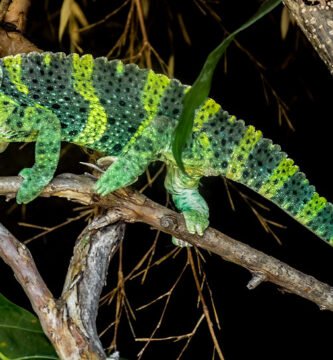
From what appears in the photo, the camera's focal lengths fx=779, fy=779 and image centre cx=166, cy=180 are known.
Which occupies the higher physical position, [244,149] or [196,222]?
[244,149]

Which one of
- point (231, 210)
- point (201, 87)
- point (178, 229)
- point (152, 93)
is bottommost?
point (231, 210)

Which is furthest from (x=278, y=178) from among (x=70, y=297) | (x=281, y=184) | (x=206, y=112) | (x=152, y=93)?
(x=70, y=297)

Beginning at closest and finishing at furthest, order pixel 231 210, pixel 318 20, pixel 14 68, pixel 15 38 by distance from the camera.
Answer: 1. pixel 318 20
2. pixel 14 68
3. pixel 15 38
4. pixel 231 210

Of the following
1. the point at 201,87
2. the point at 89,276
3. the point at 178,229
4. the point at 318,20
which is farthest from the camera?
the point at 178,229

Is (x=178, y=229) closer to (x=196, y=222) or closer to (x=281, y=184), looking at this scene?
(x=196, y=222)

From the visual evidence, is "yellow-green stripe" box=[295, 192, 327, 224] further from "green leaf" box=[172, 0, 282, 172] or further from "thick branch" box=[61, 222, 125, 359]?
"green leaf" box=[172, 0, 282, 172]

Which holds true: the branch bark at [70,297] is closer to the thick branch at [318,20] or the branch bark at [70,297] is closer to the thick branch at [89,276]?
the thick branch at [89,276]
